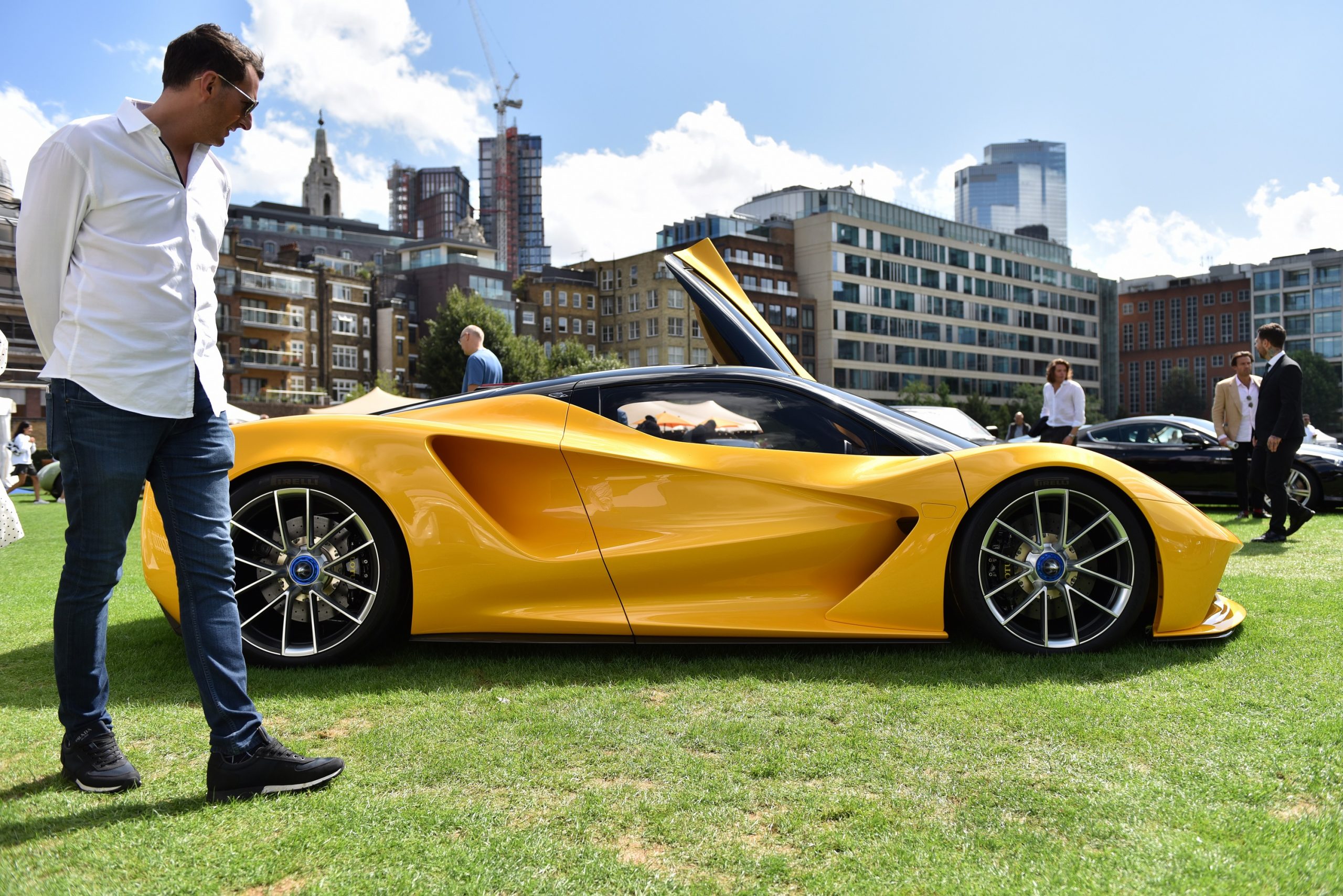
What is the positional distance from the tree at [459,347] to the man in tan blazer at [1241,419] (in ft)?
135

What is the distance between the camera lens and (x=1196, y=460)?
11.8 meters

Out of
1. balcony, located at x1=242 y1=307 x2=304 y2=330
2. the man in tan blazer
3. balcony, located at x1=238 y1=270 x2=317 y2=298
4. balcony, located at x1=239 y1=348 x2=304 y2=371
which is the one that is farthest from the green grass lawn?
balcony, located at x1=238 y1=270 x2=317 y2=298

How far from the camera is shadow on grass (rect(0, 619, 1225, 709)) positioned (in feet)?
11.3

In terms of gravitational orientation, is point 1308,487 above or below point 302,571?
below

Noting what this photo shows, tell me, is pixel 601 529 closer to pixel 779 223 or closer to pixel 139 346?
pixel 139 346

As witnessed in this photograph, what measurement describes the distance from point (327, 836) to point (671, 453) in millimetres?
2026

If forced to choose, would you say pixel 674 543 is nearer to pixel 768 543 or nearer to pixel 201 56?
pixel 768 543

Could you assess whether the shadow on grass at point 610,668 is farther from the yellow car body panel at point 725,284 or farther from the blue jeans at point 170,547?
the yellow car body panel at point 725,284

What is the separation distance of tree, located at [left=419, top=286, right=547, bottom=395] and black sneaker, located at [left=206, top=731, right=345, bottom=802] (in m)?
46.6

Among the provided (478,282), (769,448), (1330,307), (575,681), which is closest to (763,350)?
(769,448)

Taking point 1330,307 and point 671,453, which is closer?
point 671,453

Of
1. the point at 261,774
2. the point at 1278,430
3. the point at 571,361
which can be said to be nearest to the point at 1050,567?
the point at 261,774

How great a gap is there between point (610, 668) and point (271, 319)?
7038 centimetres

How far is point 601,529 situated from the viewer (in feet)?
12.3
